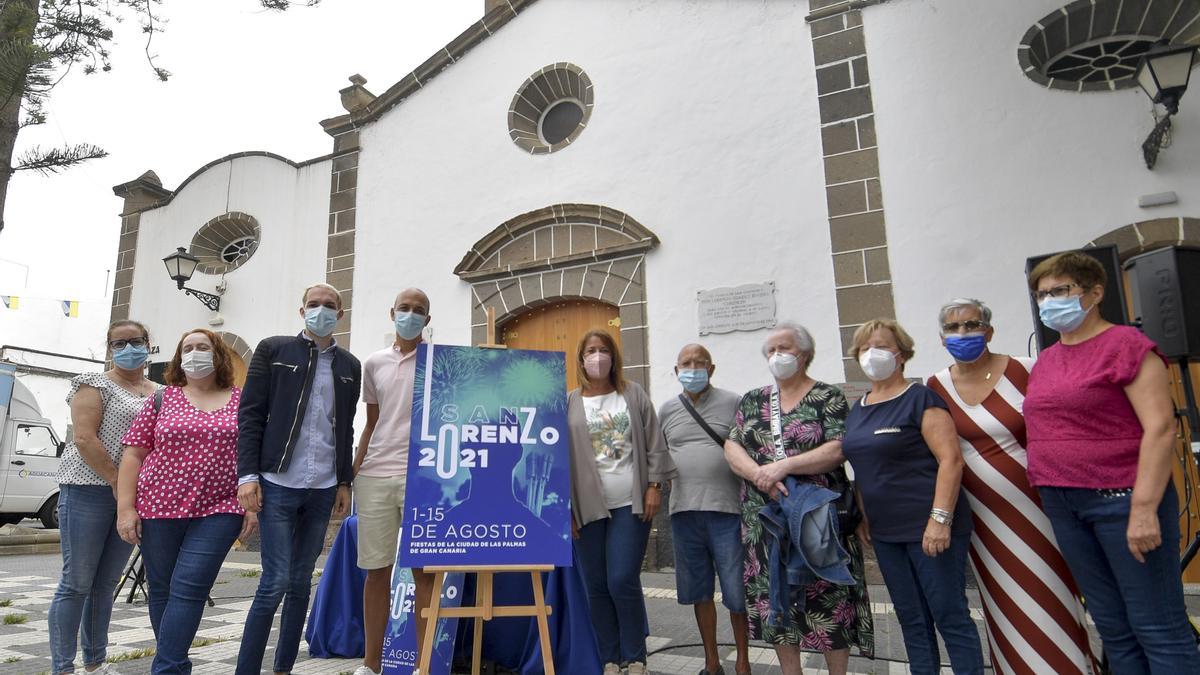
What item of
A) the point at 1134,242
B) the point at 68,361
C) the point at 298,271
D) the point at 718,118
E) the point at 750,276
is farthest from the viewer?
the point at 68,361

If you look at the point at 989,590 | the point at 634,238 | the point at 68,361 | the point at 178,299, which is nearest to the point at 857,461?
the point at 989,590

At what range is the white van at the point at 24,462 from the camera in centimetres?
1173

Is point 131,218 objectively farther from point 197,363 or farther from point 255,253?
point 197,363

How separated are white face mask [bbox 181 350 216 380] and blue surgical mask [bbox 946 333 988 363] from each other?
311 centimetres

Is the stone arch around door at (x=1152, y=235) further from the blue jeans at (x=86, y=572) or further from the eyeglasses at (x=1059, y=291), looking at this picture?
the blue jeans at (x=86, y=572)

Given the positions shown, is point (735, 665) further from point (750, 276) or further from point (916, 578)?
point (750, 276)

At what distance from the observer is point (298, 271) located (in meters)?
9.09

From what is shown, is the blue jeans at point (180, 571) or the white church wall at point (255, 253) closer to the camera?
the blue jeans at point (180, 571)

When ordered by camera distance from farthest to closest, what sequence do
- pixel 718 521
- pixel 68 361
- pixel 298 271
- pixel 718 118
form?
pixel 68 361 < pixel 298 271 < pixel 718 118 < pixel 718 521

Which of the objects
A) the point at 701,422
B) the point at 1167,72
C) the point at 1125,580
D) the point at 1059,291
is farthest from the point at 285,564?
the point at 1167,72

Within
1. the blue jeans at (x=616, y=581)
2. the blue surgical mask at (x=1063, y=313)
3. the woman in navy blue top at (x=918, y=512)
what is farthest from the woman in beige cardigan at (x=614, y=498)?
the blue surgical mask at (x=1063, y=313)

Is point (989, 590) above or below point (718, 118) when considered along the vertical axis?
below

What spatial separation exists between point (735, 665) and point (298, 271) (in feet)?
24.8

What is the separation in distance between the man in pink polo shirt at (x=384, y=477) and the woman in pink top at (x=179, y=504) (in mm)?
474
